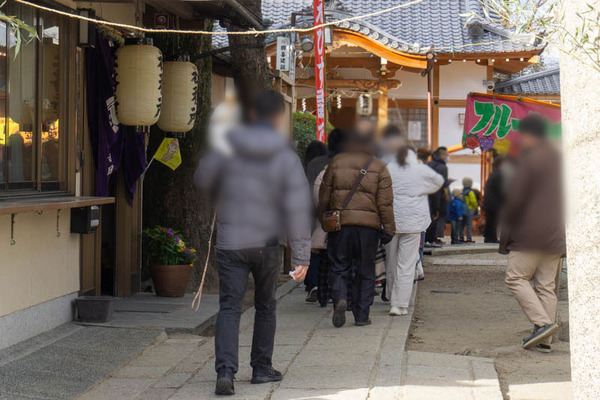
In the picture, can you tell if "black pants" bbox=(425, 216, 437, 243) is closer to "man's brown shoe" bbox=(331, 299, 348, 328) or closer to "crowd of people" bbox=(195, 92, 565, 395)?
"crowd of people" bbox=(195, 92, 565, 395)

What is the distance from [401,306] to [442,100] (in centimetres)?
1308

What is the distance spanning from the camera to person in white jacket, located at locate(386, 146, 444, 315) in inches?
366

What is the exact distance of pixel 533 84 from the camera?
24.8m

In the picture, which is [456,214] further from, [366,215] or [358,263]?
[366,215]

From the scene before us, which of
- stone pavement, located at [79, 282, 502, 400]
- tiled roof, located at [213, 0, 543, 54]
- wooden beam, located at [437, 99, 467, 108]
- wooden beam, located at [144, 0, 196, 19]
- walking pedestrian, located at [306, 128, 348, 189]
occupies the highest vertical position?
tiled roof, located at [213, 0, 543, 54]

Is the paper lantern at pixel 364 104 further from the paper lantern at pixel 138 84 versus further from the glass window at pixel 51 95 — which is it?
the glass window at pixel 51 95

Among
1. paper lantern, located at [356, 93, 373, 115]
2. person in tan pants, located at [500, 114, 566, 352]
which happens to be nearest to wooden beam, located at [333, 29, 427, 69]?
paper lantern, located at [356, 93, 373, 115]

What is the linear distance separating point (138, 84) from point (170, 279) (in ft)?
8.13

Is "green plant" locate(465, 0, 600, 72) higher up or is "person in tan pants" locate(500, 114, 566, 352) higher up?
"green plant" locate(465, 0, 600, 72)

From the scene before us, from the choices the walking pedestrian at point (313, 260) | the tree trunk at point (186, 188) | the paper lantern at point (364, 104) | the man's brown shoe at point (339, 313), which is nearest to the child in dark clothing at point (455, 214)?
the paper lantern at point (364, 104)

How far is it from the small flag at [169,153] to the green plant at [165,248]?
2.68ft

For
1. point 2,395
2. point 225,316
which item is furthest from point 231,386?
point 2,395

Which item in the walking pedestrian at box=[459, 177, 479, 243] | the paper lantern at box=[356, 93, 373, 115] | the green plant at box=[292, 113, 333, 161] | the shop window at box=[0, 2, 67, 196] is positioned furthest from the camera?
the paper lantern at box=[356, 93, 373, 115]

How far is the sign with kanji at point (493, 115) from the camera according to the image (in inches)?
555
